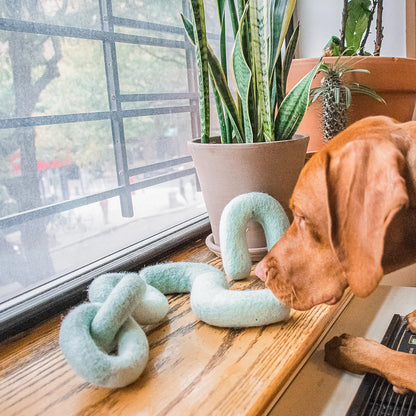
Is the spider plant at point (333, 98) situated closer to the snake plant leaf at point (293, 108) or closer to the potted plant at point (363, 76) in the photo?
the potted plant at point (363, 76)

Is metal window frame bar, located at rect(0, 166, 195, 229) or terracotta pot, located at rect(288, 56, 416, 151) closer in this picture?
metal window frame bar, located at rect(0, 166, 195, 229)

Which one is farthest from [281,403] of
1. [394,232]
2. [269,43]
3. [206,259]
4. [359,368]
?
[269,43]

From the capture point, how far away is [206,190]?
0.99 m

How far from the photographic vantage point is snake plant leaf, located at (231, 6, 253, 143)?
0.94 meters

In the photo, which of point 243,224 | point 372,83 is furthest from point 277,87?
point 372,83

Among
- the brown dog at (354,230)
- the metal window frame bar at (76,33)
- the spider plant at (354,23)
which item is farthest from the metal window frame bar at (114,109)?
the spider plant at (354,23)

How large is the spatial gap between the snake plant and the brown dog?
309 millimetres

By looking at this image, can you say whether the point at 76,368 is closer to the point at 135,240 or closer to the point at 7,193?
the point at 7,193

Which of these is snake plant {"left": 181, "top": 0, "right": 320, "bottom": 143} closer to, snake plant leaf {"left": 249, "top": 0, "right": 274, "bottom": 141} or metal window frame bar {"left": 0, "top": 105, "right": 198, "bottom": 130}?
snake plant leaf {"left": 249, "top": 0, "right": 274, "bottom": 141}

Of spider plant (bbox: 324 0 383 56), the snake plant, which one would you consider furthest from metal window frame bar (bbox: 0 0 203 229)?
spider plant (bbox: 324 0 383 56)

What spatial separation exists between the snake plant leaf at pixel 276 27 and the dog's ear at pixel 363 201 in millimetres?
511

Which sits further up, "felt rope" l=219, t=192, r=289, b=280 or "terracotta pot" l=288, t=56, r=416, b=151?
"terracotta pot" l=288, t=56, r=416, b=151

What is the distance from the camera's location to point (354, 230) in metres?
0.54

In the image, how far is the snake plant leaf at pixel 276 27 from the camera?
989 millimetres
